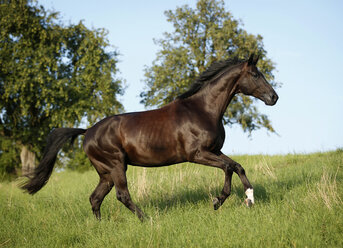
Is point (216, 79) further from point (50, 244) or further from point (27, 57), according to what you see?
point (27, 57)

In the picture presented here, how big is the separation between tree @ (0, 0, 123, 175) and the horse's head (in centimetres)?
1741

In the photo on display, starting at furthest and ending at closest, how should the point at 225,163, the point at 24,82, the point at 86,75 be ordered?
the point at 86,75, the point at 24,82, the point at 225,163

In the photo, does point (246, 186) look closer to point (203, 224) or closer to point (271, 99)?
point (203, 224)

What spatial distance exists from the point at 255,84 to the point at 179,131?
1689 mm

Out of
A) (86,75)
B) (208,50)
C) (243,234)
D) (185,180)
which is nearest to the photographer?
(243,234)

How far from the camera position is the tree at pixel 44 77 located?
21.8 m

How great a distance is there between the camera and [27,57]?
22.1m

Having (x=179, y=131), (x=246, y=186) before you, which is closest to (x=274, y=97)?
(x=246, y=186)

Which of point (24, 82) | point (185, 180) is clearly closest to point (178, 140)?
point (185, 180)

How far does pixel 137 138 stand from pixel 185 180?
3536mm

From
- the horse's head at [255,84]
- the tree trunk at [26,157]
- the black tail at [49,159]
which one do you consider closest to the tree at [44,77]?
the tree trunk at [26,157]

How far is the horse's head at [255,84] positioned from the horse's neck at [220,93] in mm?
147

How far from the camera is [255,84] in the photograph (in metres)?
6.24

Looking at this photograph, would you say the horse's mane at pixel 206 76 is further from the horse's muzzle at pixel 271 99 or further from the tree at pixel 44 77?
the tree at pixel 44 77
